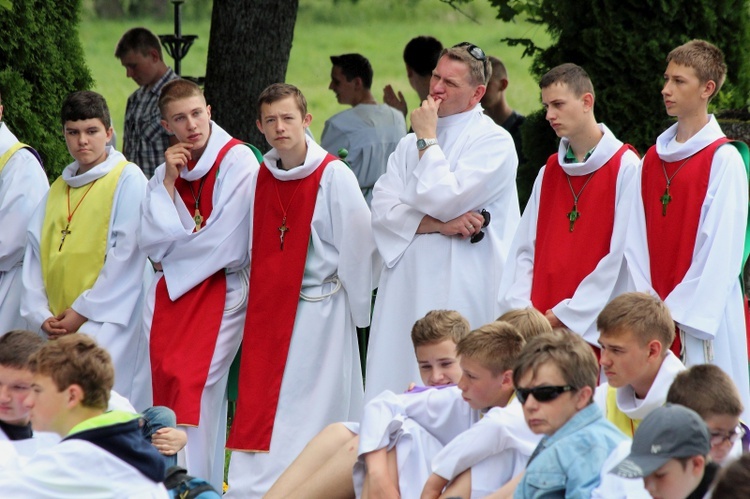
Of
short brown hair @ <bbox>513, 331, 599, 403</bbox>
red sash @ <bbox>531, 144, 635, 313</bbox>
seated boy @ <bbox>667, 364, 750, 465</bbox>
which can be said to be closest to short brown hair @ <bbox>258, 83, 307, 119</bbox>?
red sash @ <bbox>531, 144, 635, 313</bbox>

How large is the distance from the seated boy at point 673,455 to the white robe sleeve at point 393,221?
2.86 metres

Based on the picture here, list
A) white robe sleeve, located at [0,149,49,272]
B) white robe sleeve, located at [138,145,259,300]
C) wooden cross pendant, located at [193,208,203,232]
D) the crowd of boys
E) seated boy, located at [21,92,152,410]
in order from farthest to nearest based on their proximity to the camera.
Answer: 1. white robe sleeve, located at [0,149,49,272]
2. seated boy, located at [21,92,152,410]
3. wooden cross pendant, located at [193,208,203,232]
4. white robe sleeve, located at [138,145,259,300]
5. the crowd of boys

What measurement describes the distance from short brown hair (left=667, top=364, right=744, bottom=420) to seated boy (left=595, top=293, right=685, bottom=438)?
474mm

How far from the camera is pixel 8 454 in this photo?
14.7ft

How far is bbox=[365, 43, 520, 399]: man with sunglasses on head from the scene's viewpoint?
6.41 meters

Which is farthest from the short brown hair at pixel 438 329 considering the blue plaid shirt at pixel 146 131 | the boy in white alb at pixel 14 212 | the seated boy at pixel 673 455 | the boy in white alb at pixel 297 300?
→ the blue plaid shirt at pixel 146 131

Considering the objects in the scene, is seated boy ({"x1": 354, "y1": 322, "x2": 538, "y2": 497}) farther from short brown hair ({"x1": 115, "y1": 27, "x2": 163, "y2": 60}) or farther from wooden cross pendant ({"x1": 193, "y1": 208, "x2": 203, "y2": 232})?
short brown hair ({"x1": 115, "y1": 27, "x2": 163, "y2": 60})

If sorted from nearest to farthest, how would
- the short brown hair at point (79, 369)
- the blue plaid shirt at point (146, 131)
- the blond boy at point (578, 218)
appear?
the short brown hair at point (79, 369)
the blond boy at point (578, 218)
the blue plaid shirt at point (146, 131)

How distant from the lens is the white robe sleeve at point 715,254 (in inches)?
223

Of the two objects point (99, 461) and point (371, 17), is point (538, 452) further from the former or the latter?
point (371, 17)

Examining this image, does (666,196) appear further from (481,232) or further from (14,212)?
(14,212)

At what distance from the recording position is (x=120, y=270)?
6.90m

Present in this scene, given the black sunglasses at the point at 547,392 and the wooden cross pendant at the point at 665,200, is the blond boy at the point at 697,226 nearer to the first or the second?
the wooden cross pendant at the point at 665,200

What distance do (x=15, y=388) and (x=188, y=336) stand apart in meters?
1.80
